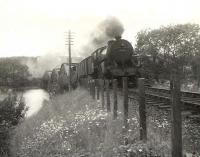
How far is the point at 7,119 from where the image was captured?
13922mm

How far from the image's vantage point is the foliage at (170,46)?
3591cm

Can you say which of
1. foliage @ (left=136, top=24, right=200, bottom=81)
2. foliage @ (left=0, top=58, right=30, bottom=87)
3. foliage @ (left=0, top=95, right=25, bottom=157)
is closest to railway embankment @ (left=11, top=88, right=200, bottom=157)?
foliage @ (left=0, top=95, right=25, bottom=157)

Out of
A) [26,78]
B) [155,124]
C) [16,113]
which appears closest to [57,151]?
[155,124]

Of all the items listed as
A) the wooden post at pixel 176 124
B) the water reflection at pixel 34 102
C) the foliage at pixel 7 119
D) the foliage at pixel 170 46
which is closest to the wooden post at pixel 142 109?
the wooden post at pixel 176 124

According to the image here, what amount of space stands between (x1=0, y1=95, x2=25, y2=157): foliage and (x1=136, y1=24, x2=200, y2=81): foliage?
78.0ft

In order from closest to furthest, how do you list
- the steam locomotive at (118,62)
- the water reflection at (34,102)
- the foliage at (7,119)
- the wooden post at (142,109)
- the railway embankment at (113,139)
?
the railway embankment at (113,139), the wooden post at (142,109), the foliage at (7,119), the steam locomotive at (118,62), the water reflection at (34,102)

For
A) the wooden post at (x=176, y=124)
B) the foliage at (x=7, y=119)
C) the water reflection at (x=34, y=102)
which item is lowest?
the water reflection at (x=34, y=102)

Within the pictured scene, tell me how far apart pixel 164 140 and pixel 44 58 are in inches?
2528

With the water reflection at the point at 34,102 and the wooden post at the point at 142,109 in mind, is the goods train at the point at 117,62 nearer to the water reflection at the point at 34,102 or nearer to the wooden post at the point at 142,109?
the water reflection at the point at 34,102

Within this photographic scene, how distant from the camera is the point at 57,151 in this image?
827 cm

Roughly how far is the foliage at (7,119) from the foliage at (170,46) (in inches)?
936

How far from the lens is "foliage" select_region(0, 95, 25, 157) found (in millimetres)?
11531

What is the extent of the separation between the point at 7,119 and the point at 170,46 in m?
27.1

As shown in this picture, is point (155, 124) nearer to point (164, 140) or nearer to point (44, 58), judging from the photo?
point (164, 140)
